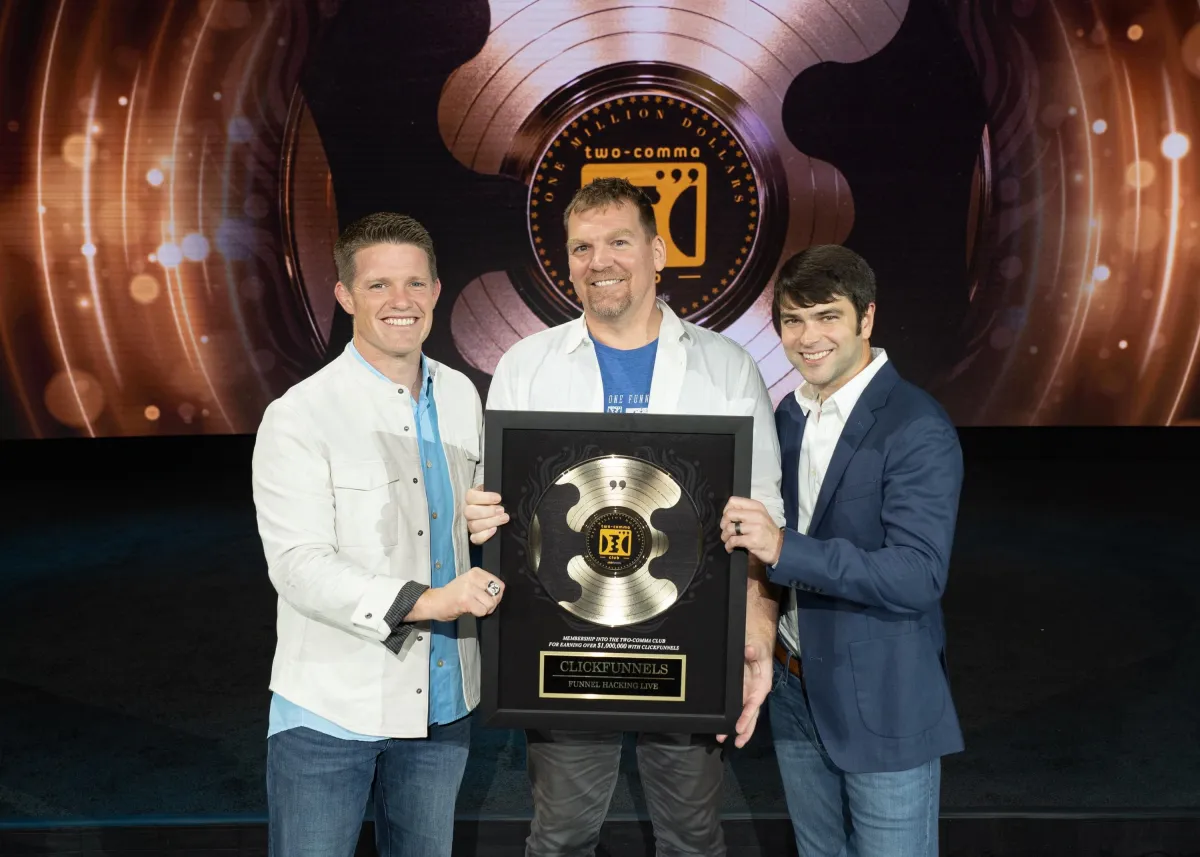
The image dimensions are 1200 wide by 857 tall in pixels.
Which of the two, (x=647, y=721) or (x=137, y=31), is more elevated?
(x=137, y=31)

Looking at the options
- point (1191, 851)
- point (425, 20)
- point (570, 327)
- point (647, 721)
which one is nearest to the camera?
point (647, 721)

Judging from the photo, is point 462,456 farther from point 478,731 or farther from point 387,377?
point 478,731

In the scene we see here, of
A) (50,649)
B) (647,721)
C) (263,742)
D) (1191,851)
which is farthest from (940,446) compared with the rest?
(50,649)

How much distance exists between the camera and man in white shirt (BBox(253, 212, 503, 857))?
1.69 metres

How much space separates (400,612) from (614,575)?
0.38m

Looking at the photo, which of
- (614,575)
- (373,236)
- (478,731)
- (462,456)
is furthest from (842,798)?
(478,731)

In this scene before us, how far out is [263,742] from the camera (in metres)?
3.28

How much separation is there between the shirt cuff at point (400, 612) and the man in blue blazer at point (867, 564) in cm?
56

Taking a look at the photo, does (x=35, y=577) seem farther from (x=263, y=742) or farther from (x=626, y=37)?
(x=626, y=37)

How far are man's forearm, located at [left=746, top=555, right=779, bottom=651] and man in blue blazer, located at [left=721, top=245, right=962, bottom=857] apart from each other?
0.06 metres

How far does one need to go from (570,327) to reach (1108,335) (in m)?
4.44

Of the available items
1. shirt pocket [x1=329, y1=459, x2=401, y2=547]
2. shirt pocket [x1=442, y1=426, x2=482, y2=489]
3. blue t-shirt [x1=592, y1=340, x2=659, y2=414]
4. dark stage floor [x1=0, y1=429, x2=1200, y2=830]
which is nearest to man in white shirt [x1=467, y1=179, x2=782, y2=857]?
blue t-shirt [x1=592, y1=340, x2=659, y2=414]

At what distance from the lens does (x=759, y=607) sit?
73.8 inches

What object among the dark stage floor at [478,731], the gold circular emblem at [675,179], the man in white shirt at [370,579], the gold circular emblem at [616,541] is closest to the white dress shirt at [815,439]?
the gold circular emblem at [616,541]
